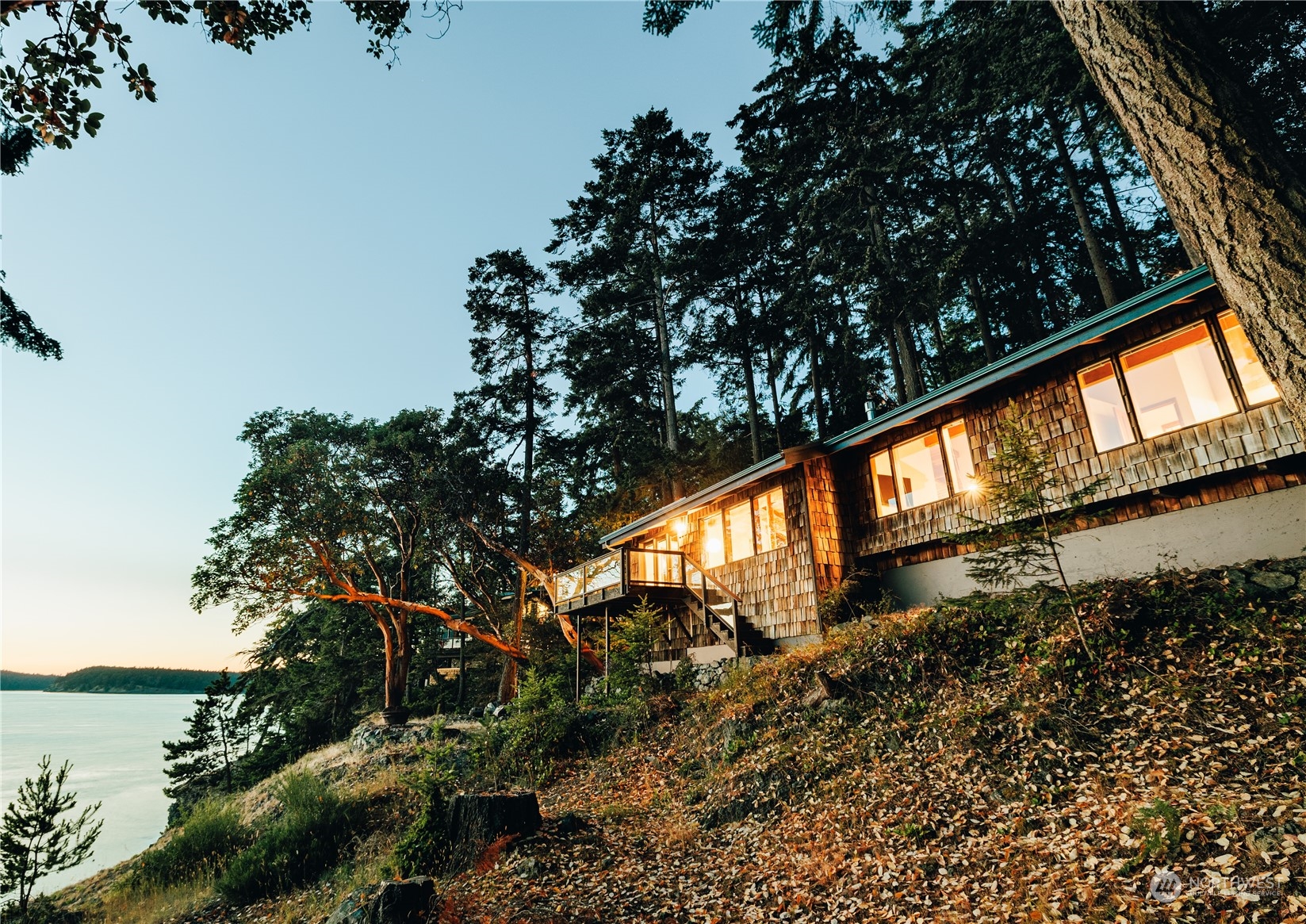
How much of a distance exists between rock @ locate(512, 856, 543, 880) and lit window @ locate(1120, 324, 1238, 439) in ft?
37.1

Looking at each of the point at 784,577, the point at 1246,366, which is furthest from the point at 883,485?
the point at 1246,366

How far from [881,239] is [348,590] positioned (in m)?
24.7

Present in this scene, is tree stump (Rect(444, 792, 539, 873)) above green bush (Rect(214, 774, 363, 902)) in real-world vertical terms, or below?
above

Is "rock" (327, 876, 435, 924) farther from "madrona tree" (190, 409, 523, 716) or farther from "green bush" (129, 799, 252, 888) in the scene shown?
"madrona tree" (190, 409, 523, 716)

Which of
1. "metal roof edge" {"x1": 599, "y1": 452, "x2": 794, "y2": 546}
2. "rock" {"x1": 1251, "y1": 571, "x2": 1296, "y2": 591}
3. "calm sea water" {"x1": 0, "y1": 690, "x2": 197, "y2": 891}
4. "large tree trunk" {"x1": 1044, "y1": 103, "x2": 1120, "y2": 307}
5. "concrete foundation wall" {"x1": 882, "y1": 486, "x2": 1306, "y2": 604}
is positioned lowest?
"calm sea water" {"x1": 0, "y1": 690, "x2": 197, "y2": 891}

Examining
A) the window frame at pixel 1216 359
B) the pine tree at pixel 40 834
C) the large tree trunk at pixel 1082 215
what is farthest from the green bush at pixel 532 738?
the large tree trunk at pixel 1082 215

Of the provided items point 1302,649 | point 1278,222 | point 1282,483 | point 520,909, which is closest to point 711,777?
point 520,909

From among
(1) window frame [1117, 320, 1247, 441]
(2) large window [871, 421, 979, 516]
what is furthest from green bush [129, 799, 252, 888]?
(1) window frame [1117, 320, 1247, 441]

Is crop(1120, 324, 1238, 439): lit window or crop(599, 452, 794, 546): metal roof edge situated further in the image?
crop(599, 452, 794, 546): metal roof edge

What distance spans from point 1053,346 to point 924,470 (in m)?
3.68

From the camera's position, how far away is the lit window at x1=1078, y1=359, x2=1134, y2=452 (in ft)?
32.4

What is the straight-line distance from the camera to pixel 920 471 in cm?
1301

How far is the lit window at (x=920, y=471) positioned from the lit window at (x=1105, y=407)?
9.24 ft

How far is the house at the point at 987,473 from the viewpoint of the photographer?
8.58 metres
